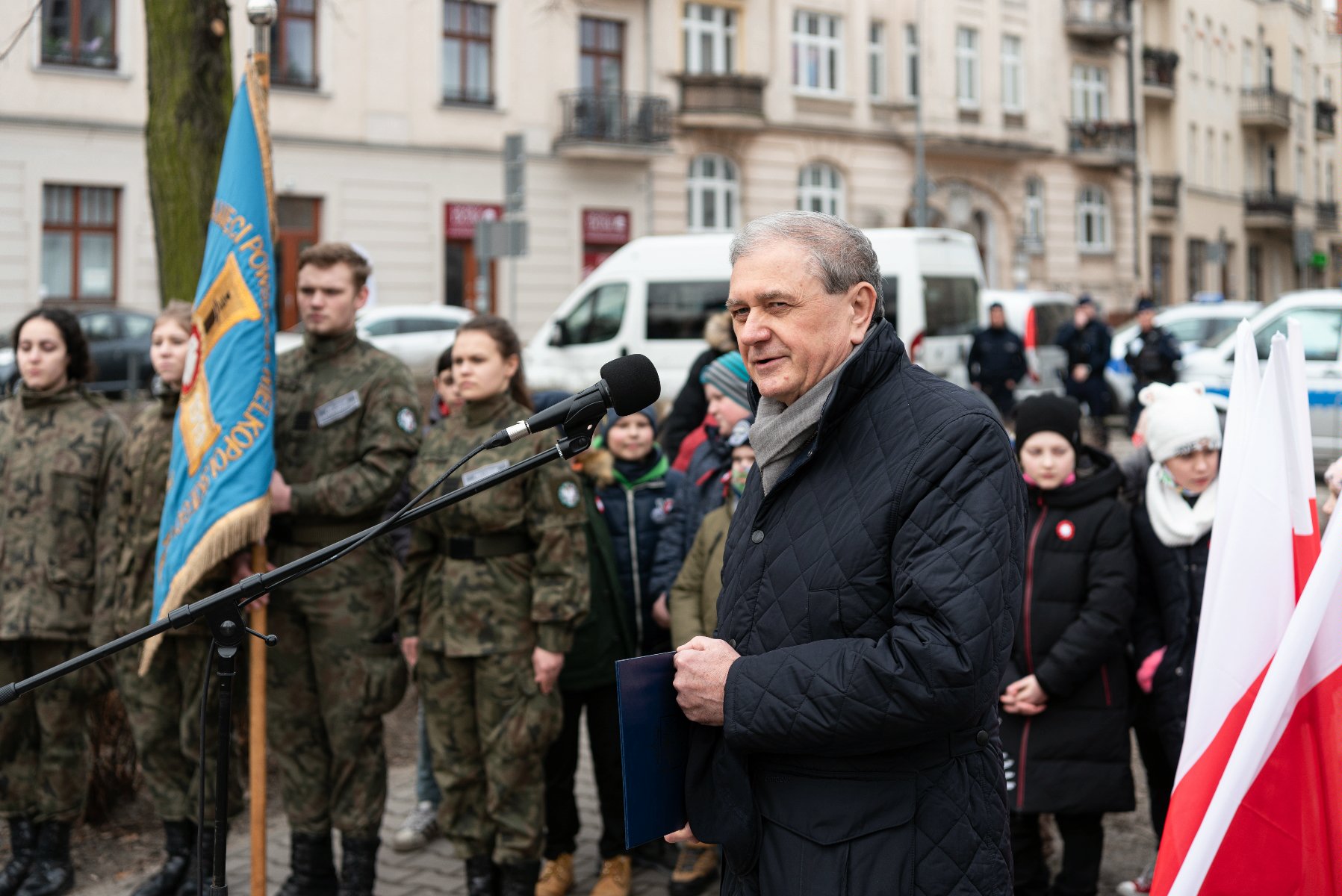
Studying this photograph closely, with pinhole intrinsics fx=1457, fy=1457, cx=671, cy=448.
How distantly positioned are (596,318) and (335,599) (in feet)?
44.0

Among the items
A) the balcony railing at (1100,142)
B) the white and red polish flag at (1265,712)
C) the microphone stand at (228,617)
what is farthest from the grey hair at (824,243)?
the balcony railing at (1100,142)

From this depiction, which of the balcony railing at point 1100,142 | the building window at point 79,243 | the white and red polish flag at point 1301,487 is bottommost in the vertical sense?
the white and red polish flag at point 1301,487

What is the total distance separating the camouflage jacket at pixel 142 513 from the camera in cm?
541

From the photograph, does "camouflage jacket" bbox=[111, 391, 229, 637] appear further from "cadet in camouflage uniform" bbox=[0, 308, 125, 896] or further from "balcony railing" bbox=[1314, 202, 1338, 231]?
"balcony railing" bbox=[1314, 202, 1338, 231]

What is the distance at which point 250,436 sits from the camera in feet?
16.1

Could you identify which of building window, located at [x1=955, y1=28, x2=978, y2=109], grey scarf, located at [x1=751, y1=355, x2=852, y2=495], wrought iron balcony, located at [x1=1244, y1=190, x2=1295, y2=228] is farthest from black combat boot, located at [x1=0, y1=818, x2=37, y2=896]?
wrought iron balcony, located at [x1=1244, y1=190, x2=1295, y2=228]

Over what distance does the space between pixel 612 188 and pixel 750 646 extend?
29020 millimetres

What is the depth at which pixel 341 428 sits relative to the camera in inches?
208

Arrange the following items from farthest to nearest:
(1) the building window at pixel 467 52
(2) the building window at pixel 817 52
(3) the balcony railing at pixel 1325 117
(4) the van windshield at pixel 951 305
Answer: (2) the building window at pixel 817 52
(1) the building window at pixel 467 52
(3) the balcony railing at pixel 1325 117
(4) the van windshield at pixel 951 305

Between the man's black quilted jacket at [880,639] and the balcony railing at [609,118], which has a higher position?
the balcony railing at [609,118]

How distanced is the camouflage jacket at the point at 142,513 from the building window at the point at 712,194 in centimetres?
2709

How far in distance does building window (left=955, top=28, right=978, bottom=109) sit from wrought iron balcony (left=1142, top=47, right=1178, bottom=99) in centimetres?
845

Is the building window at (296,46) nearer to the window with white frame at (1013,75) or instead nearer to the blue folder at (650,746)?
the window with white frame at (1013,75)

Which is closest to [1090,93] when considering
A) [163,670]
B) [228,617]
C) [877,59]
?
[877,59]
